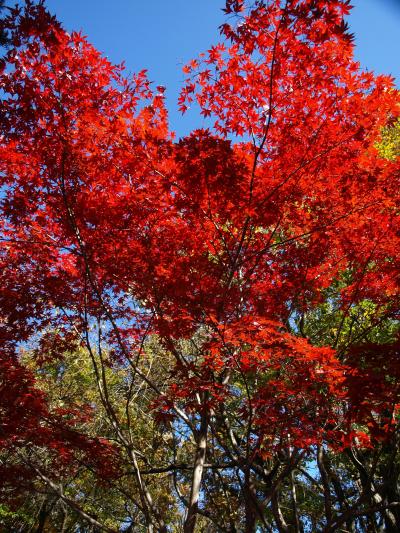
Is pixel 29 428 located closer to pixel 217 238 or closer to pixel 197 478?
pixel 197 478

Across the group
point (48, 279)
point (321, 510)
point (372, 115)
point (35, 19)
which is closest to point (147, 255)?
point (48, 279)

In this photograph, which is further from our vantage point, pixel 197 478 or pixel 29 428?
pixel 29 428

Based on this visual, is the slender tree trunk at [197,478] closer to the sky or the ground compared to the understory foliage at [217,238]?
closer to the ground

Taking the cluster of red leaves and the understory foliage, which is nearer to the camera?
the understory foliage

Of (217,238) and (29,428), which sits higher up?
(217,238)

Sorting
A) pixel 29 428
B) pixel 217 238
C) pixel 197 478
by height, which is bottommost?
pixel 197 478

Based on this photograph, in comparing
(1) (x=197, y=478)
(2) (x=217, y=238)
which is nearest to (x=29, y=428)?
(1) (x=197, y=478)

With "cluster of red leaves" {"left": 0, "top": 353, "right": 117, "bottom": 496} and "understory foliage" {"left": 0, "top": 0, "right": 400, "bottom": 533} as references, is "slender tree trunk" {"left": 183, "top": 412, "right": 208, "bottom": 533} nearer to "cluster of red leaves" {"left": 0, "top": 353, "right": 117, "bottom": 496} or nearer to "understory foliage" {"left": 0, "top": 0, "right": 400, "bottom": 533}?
"understory foliage" {"left": 0, "top": 0, "right": 400, "bottom": 533}

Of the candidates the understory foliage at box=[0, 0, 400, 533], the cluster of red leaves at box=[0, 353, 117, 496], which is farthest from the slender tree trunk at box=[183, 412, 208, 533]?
the cluster of red leaves at box=[0, 353, 117, 496]

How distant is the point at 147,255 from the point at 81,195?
4.87 feet

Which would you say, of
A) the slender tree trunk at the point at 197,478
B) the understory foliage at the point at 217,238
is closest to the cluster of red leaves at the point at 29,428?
the understory foliage at the point at 217,238

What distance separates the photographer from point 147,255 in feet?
21.9

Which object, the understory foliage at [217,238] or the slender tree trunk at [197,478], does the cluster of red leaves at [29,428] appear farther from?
the slender tree trunk at [197,478]

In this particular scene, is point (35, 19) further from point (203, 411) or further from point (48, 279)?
point (203, 411)
